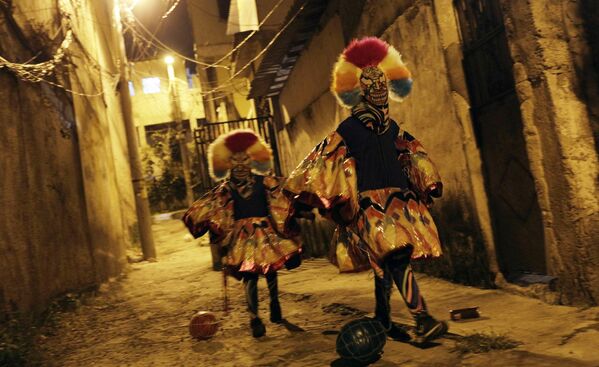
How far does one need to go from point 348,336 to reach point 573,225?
1877mm

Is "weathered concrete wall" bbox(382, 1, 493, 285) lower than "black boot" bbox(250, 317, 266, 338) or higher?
higher

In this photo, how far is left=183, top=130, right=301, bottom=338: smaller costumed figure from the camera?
476 centimetres

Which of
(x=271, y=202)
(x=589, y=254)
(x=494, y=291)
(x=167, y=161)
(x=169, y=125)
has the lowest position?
(x=494, y=291)

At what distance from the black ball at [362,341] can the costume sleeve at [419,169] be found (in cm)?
110

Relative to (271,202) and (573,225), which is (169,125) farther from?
(573,225)

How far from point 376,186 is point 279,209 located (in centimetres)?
151

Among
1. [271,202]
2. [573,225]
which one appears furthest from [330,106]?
[573,225]

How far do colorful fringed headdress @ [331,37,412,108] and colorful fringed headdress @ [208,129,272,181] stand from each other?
1582mm

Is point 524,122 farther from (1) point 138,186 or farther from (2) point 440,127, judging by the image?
(1) point 138,186

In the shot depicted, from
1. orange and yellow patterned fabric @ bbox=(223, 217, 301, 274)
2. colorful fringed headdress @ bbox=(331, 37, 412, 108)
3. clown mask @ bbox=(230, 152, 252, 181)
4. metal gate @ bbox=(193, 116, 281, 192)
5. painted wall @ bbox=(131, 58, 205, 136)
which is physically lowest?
orange and yellow patterned fabric @ bbox=(223, 217, 301, 274)

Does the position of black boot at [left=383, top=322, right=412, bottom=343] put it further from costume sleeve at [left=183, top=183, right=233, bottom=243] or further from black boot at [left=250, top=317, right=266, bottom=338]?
costume sleeve at [left=183, top=183, right=233, bottom=243]

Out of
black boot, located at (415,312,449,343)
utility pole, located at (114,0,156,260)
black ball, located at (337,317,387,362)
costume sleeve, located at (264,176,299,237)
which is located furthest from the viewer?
utility pole, located at (114,0,156,260)

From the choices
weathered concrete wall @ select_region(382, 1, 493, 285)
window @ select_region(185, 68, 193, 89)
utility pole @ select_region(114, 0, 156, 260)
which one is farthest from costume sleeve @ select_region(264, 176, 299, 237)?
window @ select_region(185, 68, 193, 89)

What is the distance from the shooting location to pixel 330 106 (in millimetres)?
8719
